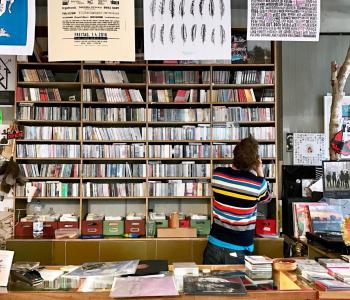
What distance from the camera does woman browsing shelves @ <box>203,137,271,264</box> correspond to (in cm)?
292

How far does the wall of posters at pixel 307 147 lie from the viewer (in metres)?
4.93

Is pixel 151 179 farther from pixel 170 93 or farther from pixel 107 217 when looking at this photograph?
pixel 170 93

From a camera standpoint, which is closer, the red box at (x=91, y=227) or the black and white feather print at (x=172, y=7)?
the black and white feather print at (x=172, y=7)

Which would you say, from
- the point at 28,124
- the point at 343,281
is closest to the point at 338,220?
the point at 343,281

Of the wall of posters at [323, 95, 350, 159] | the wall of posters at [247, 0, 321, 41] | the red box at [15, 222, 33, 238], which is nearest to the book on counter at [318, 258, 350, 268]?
the wall of posters at [247, 0, 321, 41]

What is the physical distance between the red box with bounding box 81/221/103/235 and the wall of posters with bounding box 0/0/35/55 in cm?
272

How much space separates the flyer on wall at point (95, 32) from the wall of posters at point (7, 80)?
9.57ft

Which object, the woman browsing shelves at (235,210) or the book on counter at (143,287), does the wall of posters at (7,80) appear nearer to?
the woman browsing shelves at (235,210)

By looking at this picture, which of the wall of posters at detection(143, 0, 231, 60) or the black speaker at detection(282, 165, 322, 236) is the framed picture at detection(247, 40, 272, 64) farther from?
the wall of posters at detection(143, 0, 231, 60)

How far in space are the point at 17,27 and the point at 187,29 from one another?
91 centimetres

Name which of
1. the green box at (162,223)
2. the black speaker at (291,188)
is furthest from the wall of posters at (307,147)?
the green box at (162,223)

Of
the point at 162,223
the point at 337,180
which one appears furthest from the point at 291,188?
the point at 162,223

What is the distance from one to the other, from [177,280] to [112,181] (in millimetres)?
3153

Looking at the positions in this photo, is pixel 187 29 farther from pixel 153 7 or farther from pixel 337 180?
pixel 337 180
